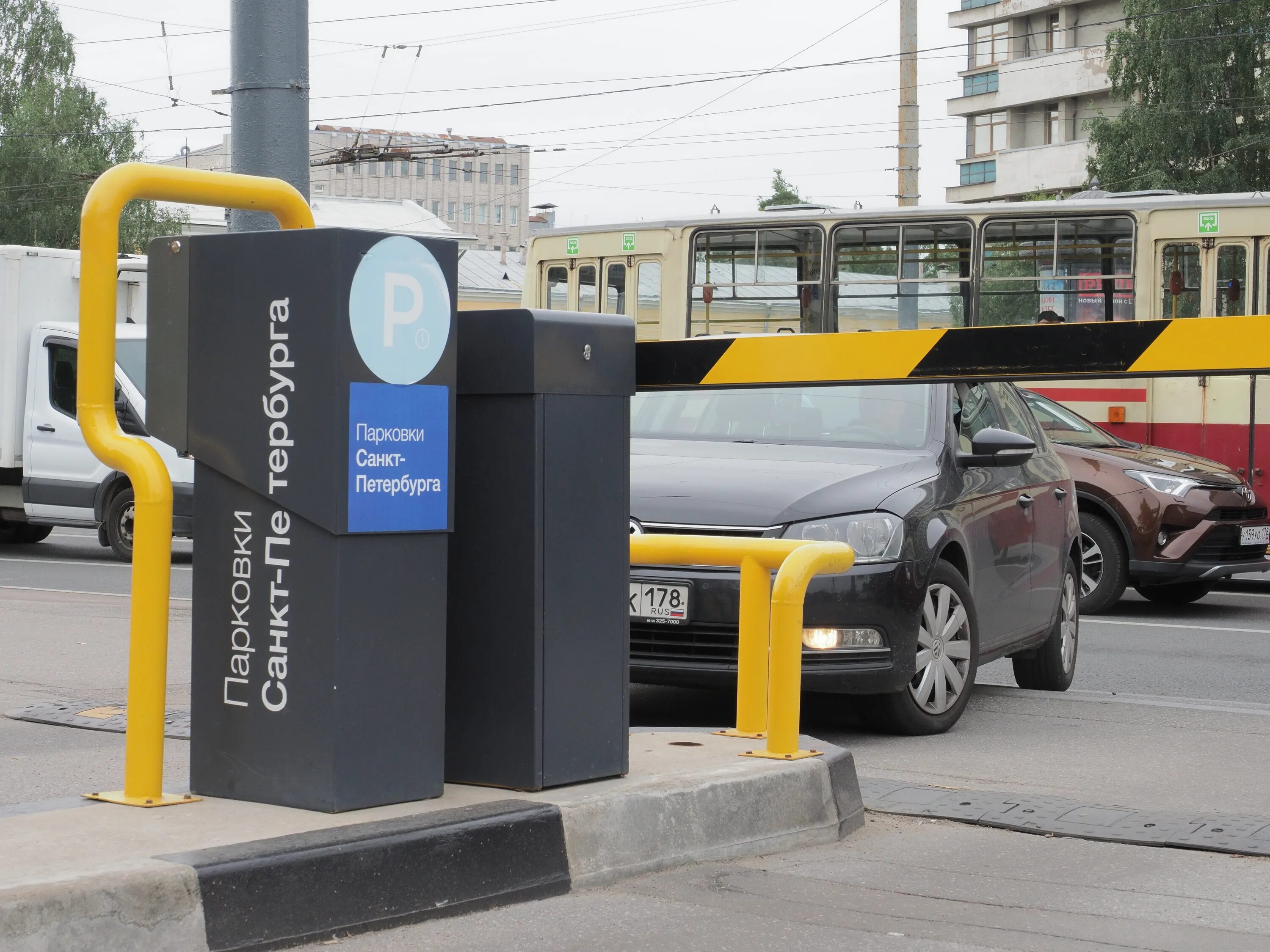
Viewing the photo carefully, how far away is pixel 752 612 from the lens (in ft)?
18.0

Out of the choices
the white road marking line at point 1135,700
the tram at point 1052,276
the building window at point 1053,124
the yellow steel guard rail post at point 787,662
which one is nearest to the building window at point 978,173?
the building window at point 1053,124

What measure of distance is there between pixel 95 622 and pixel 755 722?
7.02 m

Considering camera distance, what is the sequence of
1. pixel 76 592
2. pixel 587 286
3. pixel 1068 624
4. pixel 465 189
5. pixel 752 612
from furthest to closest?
pixel 465 189, pixel 587 286, pixel 76 592, pixel 1068 624, pixel 752 612

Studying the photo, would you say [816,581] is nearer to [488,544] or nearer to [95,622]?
[488,544]

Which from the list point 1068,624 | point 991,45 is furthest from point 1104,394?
point 991,45

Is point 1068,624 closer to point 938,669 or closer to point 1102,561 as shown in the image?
point 938,669

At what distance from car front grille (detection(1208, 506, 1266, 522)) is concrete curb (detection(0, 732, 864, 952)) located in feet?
28.5

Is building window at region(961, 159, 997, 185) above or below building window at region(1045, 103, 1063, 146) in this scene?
below

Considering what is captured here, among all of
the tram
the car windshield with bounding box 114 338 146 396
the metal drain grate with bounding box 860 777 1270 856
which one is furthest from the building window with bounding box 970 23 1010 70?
the metal drain grate with bounding box 860 777 1270 856

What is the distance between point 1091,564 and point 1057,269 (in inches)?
162

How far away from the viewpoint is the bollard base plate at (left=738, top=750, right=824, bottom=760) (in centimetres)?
507

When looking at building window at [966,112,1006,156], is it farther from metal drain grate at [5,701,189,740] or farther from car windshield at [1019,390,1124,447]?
metal drain grate at [5,701,189,740]

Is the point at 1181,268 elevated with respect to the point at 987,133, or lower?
lower

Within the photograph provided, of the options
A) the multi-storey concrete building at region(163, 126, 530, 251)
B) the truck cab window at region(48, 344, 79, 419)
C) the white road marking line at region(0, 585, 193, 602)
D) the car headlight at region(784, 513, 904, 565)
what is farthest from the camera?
the multi-storey concrete building at region(163, 126, 530, 251)
